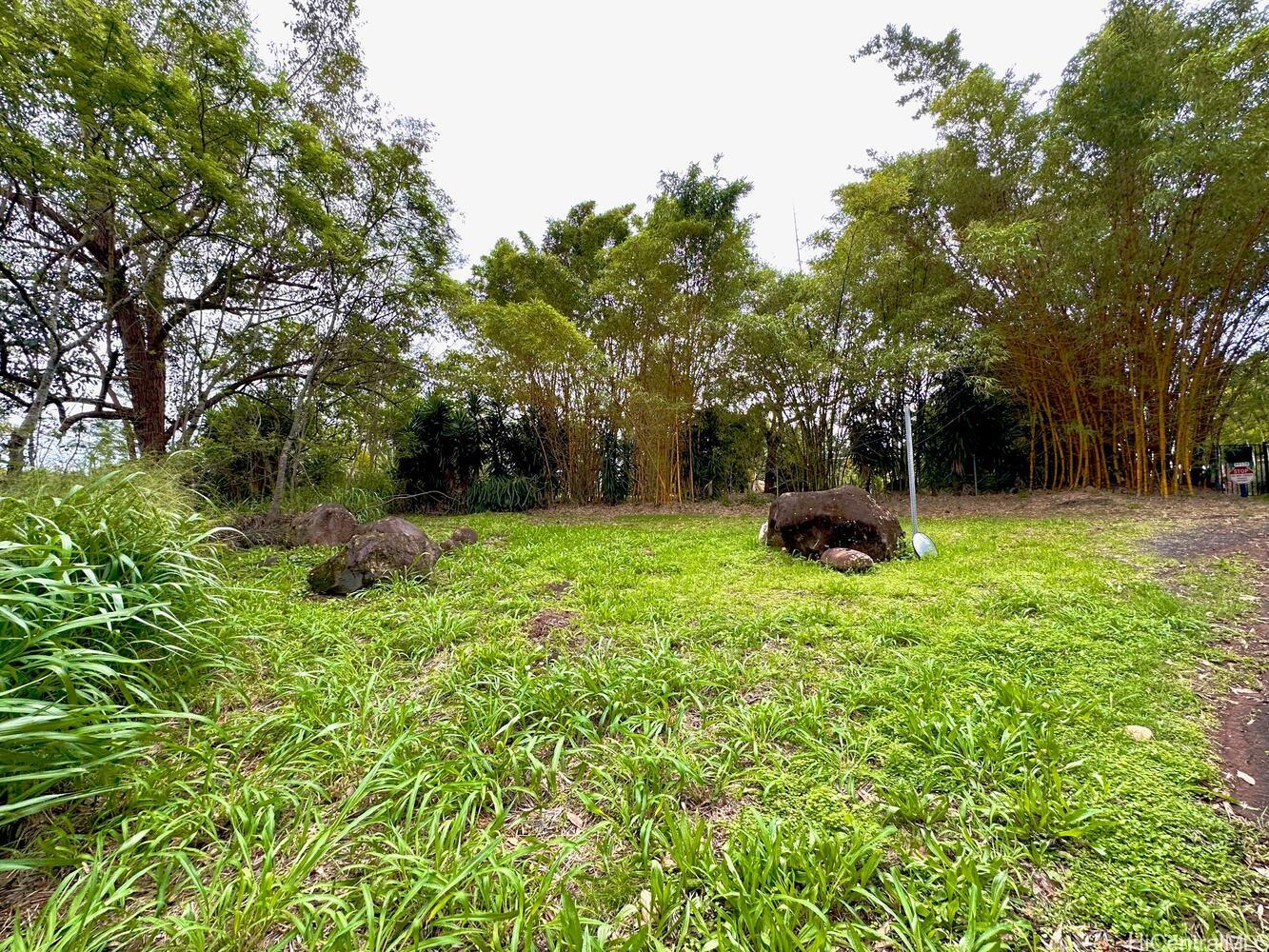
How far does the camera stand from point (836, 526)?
321 cm

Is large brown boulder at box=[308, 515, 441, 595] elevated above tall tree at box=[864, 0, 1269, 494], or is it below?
below

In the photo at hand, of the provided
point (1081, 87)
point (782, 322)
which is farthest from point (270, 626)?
point (1081, 87)

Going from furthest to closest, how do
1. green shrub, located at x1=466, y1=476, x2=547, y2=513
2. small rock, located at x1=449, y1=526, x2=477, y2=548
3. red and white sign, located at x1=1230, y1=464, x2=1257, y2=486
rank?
green shrub, located at x1=466, y1=476, x2=547, y2=513, red and white sign, located at x1=1230, y1=464, x2=1257, y2=486, small rock, located at x1=449, y1=526, x2=477, y2=548

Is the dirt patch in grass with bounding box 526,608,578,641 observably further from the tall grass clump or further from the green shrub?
the green shrub

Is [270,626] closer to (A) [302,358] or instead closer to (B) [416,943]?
(B) [416,943]

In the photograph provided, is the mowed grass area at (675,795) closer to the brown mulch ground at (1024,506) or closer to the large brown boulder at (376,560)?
the large brown boulder at (376,560)

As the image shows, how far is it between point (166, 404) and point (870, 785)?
7.11m

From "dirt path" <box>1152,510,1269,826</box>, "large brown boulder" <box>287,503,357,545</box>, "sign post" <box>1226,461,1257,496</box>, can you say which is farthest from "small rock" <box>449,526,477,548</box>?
"sign post" <box>1226,461,1257,496</box>

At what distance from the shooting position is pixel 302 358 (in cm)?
522

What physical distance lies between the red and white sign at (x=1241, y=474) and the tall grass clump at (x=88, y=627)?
10.00 meters

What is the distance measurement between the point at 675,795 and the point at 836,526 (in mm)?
2633

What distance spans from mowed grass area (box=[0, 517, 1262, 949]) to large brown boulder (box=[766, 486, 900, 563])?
3.87 feet

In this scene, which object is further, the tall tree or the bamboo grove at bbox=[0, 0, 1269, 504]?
the tall tree

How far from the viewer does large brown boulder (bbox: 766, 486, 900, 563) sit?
316 cm
